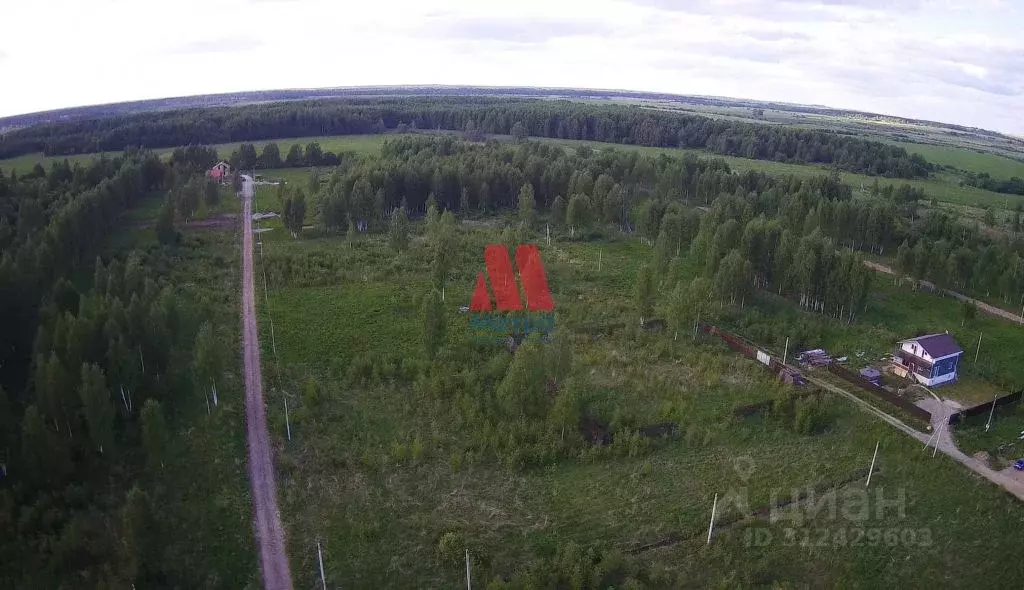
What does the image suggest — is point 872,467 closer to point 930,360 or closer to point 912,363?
point 930,360

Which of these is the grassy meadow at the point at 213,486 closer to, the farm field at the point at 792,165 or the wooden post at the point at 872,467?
the wooden post at the point at 872,467

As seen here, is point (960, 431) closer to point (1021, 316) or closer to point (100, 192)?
point (1021, 316)

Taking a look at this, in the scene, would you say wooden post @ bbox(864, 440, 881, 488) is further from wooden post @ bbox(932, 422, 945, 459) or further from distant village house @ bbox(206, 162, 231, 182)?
distant village house @ bbox(206, 162, 231, 182)

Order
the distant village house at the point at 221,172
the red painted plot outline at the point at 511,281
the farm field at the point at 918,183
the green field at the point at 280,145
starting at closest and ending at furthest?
the red painted plot outline at the point at 511,281, the distant village house at the point at 221,172, the farm field at the point at 918,183, the green field at the point at 280,145

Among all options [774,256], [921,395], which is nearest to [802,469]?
[921,395]

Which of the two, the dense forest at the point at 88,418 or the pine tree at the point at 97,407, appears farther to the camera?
the pine tree at the point at 97,407

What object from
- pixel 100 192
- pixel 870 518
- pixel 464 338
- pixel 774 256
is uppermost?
pixel 100 192
